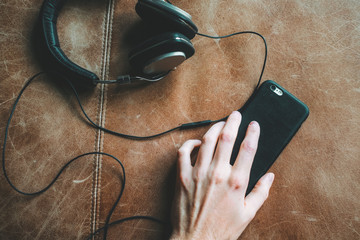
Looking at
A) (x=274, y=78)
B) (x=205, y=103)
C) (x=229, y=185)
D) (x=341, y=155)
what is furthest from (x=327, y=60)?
(x=229, y=185)

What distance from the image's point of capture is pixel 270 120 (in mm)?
792

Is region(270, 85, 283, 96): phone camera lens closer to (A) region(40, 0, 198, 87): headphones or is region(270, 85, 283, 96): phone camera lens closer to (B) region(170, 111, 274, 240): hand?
(B) region(170, 111, 274, 240): hand

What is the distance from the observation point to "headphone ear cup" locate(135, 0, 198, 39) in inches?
26.1

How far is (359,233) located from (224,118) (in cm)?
60

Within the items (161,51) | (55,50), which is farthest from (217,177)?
(55,50)

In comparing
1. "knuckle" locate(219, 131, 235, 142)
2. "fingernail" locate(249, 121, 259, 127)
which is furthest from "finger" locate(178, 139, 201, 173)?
"fingernail" locate(249, 121, 259, 127)

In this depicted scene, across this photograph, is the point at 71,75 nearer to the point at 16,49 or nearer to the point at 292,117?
the point at 16,49

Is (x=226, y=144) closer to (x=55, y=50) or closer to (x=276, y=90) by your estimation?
(x=276, y=90)

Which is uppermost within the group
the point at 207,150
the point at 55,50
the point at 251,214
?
the point at 55,50

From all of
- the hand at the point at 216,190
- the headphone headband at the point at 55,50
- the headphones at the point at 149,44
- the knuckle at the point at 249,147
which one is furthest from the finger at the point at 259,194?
the headphone headband at the point at 55,50

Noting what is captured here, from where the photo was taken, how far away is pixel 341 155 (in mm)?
806

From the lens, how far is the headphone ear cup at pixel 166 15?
2.17 ft

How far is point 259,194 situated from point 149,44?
1.95 feet

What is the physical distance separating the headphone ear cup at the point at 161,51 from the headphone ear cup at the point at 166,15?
0.11ft
